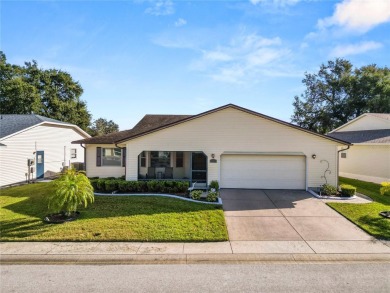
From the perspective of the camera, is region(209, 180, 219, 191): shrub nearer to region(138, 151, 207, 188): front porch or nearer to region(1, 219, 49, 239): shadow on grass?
region(138, 151, 207, 188): front porch

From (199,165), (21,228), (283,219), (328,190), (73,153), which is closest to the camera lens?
(21,228)

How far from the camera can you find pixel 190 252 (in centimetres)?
705

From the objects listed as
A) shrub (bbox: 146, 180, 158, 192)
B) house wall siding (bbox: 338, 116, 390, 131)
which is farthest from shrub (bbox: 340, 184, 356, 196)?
house wall siding (bbox: 338, 116, 390, 131)

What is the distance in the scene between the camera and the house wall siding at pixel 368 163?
16.8 metres

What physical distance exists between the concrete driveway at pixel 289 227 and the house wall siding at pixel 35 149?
15008 mm

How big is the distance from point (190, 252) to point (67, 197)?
525 centimetres

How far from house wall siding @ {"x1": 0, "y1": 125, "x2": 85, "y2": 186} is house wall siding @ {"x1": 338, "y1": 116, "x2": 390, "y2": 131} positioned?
28.3 m

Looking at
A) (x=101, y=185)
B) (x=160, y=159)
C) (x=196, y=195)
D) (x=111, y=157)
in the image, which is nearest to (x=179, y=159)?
(x=160, y=159)

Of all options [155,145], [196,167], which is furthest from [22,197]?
[196,167]

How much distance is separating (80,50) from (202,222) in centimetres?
1088

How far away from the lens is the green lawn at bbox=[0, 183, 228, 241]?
316 inches

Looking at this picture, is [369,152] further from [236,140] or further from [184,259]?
[184,259]

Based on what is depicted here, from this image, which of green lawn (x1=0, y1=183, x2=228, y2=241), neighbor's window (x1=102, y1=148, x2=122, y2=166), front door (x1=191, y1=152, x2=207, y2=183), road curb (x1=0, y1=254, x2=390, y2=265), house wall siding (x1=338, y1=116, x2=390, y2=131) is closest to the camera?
road curb (x1=0, y1=254, x2=390, y2=265)

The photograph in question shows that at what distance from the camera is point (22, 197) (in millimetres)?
12953
